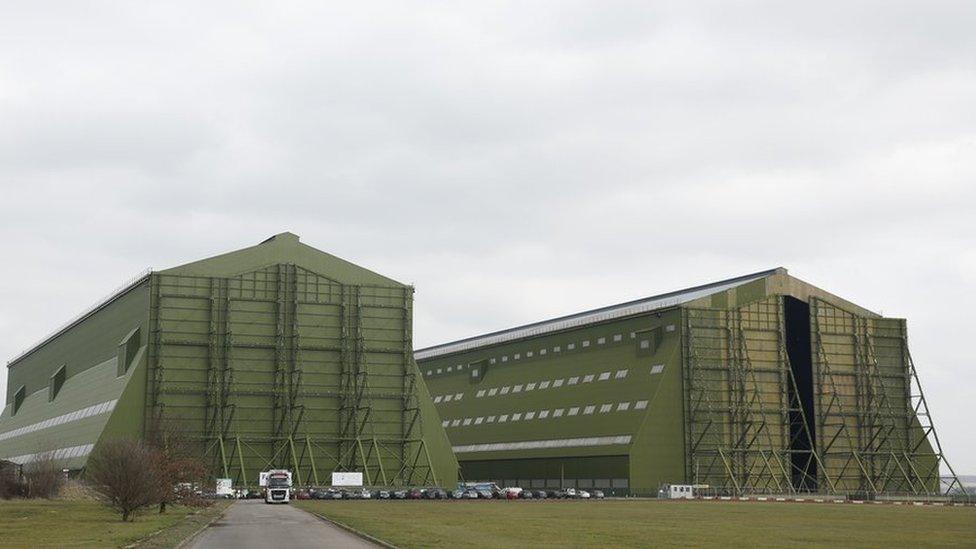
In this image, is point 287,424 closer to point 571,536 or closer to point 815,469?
point 815,469

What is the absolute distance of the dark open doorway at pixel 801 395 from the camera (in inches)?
5044

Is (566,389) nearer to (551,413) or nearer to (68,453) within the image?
(551,413)

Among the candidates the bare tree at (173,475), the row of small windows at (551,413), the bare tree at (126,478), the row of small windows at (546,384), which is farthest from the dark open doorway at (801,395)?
the bare tree at (126,478)

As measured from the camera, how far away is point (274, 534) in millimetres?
47312

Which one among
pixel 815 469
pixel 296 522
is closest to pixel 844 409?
pixel 815 469

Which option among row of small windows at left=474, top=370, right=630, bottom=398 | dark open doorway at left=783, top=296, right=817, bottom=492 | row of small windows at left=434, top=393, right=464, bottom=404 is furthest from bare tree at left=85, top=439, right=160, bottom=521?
row of small windows at left=434, top=393, right=464, bottom=404

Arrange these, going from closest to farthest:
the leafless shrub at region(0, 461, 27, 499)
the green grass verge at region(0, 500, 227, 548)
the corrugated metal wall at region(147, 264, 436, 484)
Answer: the green grass verge at region(0, 500, 227, 548) < the leafless shrub at region(0, 461, 27, 499) < the corrugated metal wall at region(147, 264, 436, 484)

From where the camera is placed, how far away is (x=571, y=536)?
45531mm

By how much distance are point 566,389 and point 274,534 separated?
92853 millimetres

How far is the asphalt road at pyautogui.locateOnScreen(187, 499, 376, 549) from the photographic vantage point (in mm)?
41031

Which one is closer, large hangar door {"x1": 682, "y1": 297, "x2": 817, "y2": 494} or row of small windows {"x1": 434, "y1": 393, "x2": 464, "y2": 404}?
large hangar door {"x1": 682, "y1": 297, "x2": 817, "y2": 494}

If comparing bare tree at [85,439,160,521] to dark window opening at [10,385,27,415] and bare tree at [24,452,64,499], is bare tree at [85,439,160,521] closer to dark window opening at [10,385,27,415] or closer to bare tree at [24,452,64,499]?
bare tree at [24,452,64,499]

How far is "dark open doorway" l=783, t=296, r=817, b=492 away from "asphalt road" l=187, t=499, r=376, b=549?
257 ft

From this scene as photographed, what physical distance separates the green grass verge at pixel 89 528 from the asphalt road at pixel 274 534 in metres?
1.10
